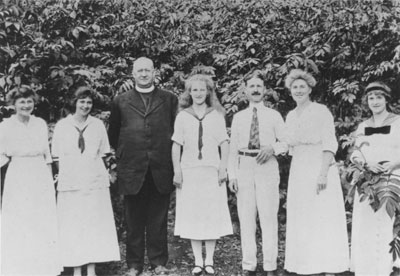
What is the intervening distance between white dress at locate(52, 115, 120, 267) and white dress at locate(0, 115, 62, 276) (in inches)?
4.7

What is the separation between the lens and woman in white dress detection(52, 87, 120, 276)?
414 centimetres

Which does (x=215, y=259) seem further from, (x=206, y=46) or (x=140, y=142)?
(x=206, y=46)

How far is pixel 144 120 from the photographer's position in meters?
4.38

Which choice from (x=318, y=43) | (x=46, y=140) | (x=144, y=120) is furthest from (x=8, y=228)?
(x=318, y=43)

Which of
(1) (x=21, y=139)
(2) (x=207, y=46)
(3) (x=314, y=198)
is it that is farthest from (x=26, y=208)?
(2) (x=207, y=46)

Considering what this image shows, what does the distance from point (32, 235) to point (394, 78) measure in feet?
12.4

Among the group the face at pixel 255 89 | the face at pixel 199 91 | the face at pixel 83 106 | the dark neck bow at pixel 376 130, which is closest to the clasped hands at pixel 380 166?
the dark neck bow at pixel 376 130

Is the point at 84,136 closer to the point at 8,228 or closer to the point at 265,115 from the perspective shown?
the point at 8,228

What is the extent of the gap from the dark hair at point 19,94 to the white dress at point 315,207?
2.11 metres

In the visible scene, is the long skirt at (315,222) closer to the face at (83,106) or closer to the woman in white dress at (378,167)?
the woman in white dress at (378,167)

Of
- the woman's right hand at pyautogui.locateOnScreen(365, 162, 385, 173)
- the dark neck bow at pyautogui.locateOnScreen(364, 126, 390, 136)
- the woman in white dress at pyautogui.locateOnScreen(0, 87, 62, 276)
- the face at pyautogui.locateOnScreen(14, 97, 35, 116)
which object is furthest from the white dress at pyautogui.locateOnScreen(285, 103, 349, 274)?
the face at pyautogui.locateOnScreen(14, 97, 35, 116)

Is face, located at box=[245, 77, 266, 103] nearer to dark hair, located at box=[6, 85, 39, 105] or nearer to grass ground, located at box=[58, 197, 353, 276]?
grass ground, located at box=[58, 197, 353, 276]

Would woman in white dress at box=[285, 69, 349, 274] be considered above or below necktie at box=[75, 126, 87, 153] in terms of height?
below

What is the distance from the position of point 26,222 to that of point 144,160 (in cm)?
105
